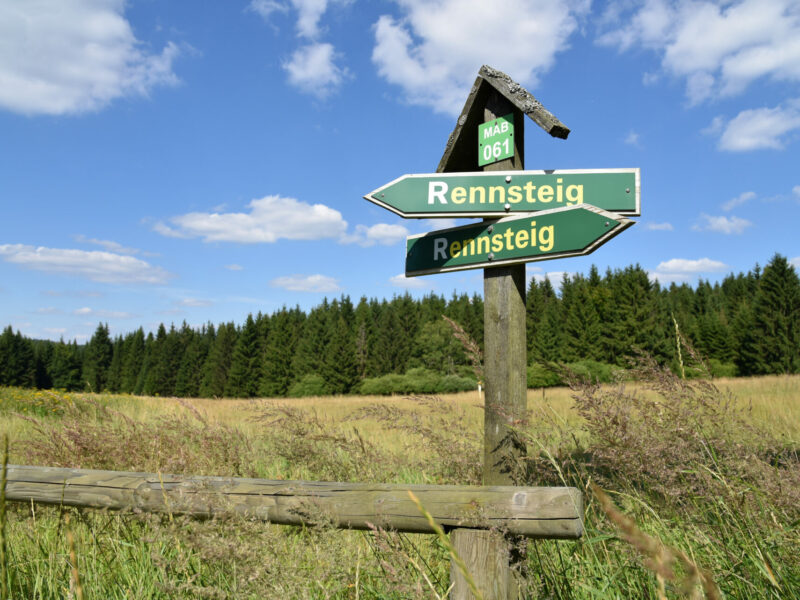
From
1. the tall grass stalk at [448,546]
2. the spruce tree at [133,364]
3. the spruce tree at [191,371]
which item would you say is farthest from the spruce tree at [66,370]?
the tall grass stalk at [448,546]

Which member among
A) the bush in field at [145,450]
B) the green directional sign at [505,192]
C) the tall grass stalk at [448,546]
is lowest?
the bush in field at [145,450]

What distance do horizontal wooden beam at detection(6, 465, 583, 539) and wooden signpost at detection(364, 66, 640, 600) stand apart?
2.49ft

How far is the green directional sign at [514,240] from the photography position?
2605mm

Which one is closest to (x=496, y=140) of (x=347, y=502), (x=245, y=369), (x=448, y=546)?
(x=347, y=502)

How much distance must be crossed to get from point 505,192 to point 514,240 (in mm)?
315

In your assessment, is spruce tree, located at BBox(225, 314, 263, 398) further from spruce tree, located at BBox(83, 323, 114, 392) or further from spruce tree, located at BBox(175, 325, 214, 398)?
spruce tree, located at BBox(83, 323, 114, 392)

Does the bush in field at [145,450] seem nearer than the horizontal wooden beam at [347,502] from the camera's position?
No

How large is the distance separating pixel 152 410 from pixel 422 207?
11.6 meters

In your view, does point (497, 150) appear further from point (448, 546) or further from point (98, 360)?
point (98, 360)

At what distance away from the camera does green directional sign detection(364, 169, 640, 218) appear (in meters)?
2.78

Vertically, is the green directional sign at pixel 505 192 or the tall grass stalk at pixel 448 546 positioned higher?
the green directional sign at pixel 505 192

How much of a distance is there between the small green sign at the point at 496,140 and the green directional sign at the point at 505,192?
9.3 inches

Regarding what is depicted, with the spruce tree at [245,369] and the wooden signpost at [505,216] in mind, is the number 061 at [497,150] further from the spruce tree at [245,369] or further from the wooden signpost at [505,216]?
the spruce tree at [245,369]

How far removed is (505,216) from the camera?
9.66 feet
